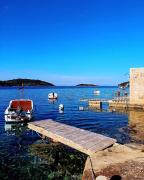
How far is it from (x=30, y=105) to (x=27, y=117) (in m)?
6.53

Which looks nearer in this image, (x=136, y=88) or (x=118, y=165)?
(x=118, y=165)

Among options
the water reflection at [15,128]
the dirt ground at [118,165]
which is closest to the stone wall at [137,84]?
the water reflection at [15,128]

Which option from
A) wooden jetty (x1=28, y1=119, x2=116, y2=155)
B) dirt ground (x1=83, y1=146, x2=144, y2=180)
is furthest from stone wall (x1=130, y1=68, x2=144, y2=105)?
dirt ground (x1=83, y1=146, x2=144, y2=180)

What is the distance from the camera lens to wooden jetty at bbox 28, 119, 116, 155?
65.3ft

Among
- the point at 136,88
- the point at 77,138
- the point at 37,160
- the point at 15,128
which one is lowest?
the point at 37,160

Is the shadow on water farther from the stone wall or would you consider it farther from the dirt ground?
the stone wall

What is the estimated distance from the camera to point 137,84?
5728 centimetres

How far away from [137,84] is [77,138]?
37219 mm

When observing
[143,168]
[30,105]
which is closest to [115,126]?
[30,105]

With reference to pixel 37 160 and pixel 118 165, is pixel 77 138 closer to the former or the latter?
pixel 37 160

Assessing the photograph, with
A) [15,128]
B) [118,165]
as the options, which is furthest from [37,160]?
[15,128]

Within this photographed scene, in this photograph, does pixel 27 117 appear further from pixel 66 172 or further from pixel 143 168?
pixel 143 168

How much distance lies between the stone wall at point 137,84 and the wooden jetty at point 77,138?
105 ft

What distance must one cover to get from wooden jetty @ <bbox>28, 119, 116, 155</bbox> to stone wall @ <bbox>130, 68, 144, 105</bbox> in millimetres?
31947
